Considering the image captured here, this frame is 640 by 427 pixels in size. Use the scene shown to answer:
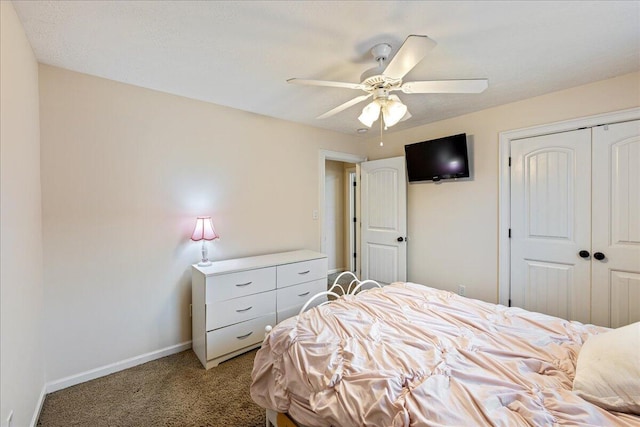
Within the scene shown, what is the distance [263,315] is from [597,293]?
2949mm

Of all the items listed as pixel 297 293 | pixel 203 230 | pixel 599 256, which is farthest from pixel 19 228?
pixel 599 256

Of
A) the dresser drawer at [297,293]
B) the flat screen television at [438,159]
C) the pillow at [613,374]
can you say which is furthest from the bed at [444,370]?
the flat screen television at [438,159]

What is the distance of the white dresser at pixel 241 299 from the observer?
233 cm

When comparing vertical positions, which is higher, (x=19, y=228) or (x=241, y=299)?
(x=19, y=228)

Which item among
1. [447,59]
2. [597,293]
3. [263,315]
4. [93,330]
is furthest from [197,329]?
[597,293]

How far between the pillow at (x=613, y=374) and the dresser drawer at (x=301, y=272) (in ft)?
7.17

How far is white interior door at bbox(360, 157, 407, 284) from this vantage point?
363 centimetres

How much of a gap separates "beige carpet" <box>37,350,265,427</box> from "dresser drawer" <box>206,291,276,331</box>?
37cm

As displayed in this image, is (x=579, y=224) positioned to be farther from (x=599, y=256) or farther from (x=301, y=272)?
(x=301, y=272)

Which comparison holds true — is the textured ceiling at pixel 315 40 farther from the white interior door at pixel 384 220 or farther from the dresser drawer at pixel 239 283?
the dresser drawer at pixel 239 283

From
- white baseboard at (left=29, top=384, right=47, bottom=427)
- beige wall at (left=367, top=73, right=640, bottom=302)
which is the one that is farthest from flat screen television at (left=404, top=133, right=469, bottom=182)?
white baseboard at (left=29, top=384, right=47, bottom=427)

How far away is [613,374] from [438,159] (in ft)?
8.54

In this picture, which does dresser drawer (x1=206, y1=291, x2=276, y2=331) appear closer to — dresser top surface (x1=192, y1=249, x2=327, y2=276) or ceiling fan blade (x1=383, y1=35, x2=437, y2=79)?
dresser top surface (x1=192, y1=249, x2=327, y2=276)

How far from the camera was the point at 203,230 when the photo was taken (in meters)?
2.55
